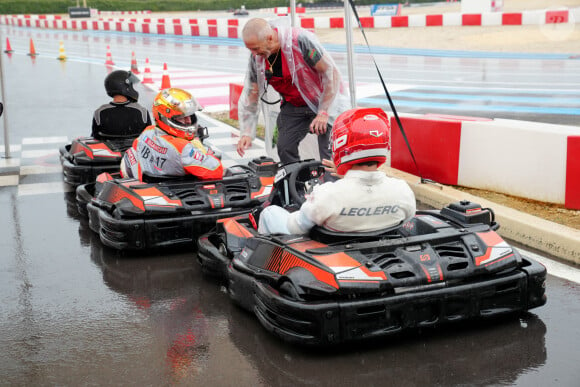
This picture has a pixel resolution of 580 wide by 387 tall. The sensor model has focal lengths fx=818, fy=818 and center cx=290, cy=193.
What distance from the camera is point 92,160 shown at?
8.34 m

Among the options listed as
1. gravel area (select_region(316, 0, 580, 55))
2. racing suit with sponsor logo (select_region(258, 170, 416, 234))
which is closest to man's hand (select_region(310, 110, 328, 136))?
racing suit with sponsor logo (select_region(258, 170, 416, 234))

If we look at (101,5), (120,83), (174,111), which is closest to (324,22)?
(120,83)

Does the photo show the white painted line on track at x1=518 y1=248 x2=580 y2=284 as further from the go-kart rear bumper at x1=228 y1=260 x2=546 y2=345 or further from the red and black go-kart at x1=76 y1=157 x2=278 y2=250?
the red and black go-kart at x1=76 y1=157 x2=278 y2=250

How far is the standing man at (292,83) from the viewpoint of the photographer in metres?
6.48

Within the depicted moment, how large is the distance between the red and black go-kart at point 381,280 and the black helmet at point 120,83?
4390 millimetres

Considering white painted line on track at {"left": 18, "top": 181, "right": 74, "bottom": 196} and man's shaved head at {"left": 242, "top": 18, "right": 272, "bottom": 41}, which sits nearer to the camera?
man's shaved head at {"left": 242, "top": 18, "right": 272, "bottom": 41}

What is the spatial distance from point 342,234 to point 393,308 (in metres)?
0.51

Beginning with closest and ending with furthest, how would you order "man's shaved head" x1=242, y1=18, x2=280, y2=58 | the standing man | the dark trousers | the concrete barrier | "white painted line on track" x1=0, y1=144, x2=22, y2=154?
1. the concrete barrier
2. "man's shaved head" x1=242, y1=18, x2=280, y2=58
3. the standing man
4. the dark trousers
5. "white painted line on track" x1=0, y1=144, x2=22, y2=154

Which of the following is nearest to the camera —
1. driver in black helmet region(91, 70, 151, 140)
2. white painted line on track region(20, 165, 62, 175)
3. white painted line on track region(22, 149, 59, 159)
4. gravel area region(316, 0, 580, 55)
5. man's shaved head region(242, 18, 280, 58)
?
man's shaved head region(242, 18, 280, 58)

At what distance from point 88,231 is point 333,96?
7.98 ft

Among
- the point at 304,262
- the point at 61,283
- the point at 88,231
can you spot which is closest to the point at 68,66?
the point at 88,231

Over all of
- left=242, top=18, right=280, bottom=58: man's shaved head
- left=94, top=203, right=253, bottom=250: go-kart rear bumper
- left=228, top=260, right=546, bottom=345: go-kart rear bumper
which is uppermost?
left=242, top=18, right=280, bottom=58: man's shaved head

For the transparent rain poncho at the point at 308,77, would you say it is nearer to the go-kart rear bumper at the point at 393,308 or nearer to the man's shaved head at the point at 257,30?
the man's shaved head at the point at 257,30

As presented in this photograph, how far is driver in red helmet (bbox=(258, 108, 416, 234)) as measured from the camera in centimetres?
432
